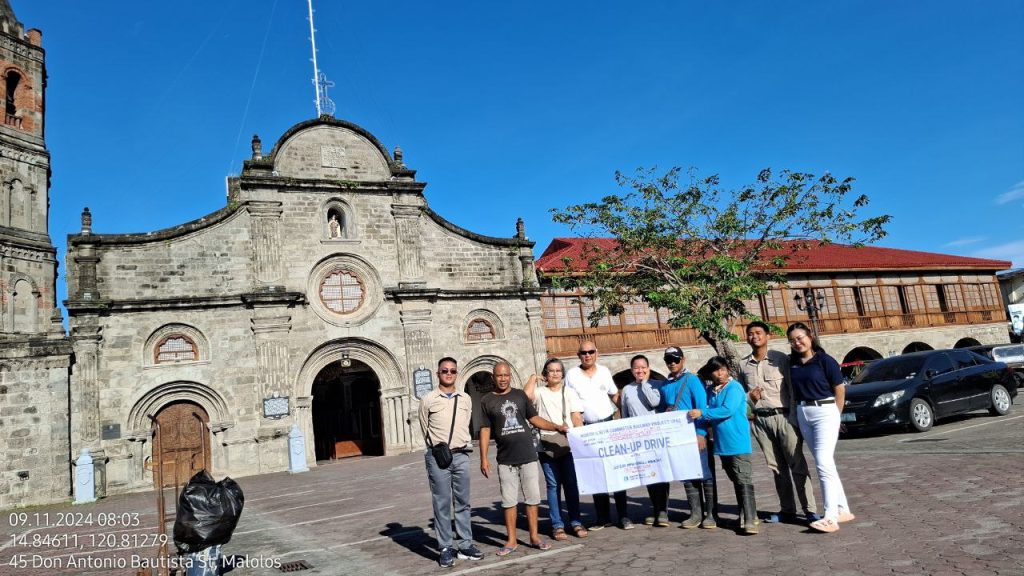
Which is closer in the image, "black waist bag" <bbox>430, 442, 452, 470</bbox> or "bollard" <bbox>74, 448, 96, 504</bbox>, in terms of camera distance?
"black waist bag" <bbox>430, 442, 452, 470</bbox>

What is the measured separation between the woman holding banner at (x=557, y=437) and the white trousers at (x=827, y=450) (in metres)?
2.09

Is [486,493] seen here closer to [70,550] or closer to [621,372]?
[70,550]

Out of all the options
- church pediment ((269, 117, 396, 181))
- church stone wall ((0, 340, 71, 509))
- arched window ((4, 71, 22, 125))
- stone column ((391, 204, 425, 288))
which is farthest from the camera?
arched window ((4, 71, 22, 125))

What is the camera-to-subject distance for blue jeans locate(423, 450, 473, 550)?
5.65 m

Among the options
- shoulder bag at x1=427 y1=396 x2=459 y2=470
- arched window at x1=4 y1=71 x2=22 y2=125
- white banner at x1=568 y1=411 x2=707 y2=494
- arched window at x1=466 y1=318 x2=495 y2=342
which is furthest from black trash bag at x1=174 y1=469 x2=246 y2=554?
arched window at x1=4 y1=71 x2=22 y2=125

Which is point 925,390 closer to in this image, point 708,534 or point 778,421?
point 778,421

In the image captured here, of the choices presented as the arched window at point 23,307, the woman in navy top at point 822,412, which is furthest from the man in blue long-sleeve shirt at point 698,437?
the arched window at point 23,307

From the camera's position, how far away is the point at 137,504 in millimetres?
13555

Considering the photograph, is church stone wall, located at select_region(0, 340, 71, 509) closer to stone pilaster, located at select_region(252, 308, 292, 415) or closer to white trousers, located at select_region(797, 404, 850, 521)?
stone pilaster, located at select_region(252, 308, 292, 415)

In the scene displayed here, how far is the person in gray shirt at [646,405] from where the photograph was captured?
20.6 feet

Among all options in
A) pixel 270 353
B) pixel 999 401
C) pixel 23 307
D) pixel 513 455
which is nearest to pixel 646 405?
pixel 513 455

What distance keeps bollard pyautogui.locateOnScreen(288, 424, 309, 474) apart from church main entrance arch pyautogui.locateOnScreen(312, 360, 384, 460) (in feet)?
10.9

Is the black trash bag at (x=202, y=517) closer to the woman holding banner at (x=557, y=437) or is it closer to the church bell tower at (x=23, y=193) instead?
the woman holding banner at (x=557, y=437)

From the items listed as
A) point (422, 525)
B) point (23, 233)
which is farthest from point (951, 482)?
point (23, 233)
